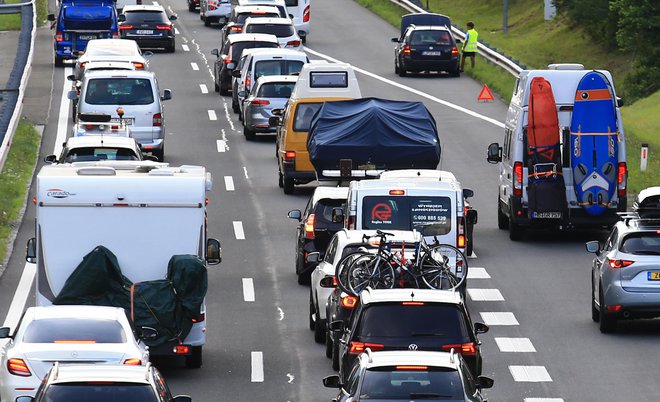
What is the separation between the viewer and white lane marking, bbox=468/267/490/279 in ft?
95.2

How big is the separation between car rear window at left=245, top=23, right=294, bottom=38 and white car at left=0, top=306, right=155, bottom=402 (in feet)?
131

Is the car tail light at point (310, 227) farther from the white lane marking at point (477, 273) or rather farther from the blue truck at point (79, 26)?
the blue truck at point (79, 26)

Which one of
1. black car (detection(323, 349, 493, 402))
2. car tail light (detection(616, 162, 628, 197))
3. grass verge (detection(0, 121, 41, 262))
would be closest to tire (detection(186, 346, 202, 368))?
black car (detection(323, 349, 493, 402))

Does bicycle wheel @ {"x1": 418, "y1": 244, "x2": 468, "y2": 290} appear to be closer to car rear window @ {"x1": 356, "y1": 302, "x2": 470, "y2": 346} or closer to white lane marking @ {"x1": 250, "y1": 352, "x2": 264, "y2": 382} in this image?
white lane marking @ {"x1": 250, "y1": 352, "x2": 264, "y2": 382}

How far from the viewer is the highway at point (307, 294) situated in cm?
2167

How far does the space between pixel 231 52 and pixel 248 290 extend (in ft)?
82.9

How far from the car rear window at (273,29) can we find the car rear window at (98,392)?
43783 mm

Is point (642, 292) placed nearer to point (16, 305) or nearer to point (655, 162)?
point (16, 305)

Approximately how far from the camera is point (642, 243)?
24.1 metres

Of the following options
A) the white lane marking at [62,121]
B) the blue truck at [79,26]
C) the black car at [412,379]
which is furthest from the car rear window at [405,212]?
the blue truck at [79,26]

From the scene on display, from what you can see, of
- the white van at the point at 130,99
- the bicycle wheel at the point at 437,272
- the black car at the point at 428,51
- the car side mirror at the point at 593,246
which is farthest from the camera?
the black car at the point at 428,51

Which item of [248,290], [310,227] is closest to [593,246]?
[310,227]

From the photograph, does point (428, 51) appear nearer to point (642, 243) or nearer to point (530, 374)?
point (642, 243)

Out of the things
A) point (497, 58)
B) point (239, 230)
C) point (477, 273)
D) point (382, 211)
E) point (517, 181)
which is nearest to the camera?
point (382, 211)
